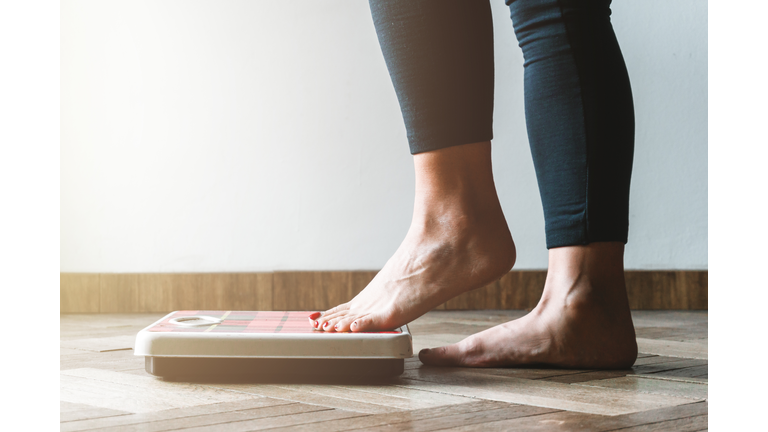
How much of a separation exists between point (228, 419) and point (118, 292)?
1162mm

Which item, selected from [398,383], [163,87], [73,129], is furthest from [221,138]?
[398,383]

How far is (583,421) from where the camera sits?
1.56 feet

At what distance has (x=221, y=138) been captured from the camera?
1.58 meters

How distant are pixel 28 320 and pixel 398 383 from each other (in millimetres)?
315

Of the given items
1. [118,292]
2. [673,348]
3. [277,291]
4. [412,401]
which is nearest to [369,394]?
[412,401]

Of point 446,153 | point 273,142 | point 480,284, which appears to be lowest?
point 480,284

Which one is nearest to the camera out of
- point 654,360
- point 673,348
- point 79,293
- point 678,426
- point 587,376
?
point 678,426

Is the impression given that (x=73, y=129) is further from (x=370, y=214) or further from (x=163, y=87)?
(x=370, y=214)

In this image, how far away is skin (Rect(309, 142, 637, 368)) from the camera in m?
0.72

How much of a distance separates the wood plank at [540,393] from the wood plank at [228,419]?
0.13m

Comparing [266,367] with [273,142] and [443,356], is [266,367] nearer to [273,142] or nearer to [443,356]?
[443,356]

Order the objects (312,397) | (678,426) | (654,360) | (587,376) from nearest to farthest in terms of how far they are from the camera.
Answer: (678,426)
(312,397)
(587,376)
(654,360)
